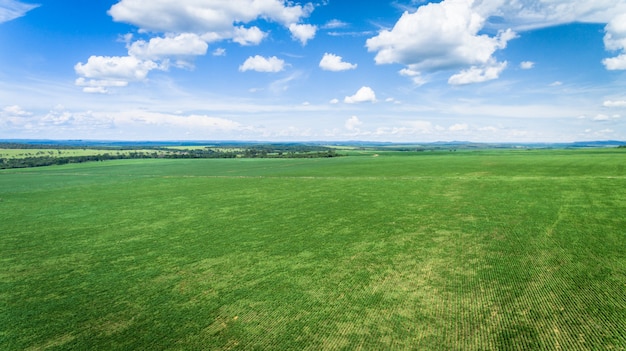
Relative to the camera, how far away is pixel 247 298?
18.8m

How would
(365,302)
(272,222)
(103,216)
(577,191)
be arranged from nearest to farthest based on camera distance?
(365,302) → (272,222) → (103,216) → (577,191)

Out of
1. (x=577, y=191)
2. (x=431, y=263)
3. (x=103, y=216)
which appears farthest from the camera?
(x=577, y=191)

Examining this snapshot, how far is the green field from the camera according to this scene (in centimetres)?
1505

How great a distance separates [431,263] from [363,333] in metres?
10.6

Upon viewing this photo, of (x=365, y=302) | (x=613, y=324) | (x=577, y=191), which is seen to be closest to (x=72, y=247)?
(x=365, y=302)

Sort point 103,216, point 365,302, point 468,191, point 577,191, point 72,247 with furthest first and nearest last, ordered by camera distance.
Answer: point 468,191 → point 577,191 → point 103,216 → point 72,247 → point 365,302

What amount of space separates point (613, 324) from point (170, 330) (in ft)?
69.5

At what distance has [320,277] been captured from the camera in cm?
2152

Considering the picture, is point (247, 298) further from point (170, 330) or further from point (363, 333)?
point (363, 333)

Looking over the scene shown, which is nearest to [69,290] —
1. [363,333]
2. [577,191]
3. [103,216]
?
[363,333]

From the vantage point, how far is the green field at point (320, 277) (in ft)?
49.4

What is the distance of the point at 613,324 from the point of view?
15.2 m

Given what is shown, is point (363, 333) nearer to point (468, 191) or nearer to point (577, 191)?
point (468, 191)

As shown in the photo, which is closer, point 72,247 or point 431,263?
point 431,263
